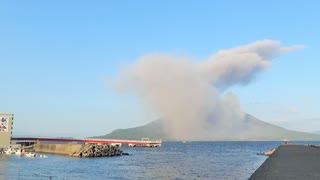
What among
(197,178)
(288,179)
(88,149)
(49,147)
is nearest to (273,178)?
(288,179)

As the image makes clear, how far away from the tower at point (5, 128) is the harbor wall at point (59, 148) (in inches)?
570

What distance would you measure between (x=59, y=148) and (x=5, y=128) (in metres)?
16.7

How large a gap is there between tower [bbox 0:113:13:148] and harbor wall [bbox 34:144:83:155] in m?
14.5

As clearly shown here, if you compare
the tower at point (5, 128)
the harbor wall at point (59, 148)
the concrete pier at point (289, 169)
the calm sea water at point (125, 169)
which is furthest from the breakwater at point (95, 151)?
the concrete pier at point (289, 169)

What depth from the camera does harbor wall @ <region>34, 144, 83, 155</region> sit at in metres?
104

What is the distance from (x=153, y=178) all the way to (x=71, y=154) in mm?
62836

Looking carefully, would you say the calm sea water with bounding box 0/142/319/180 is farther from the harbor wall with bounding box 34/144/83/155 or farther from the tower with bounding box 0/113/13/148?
the tower with bounding box 0/113/13/148

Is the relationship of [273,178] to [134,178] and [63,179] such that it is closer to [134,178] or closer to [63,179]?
[134,178]

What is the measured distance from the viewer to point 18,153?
3674 inches

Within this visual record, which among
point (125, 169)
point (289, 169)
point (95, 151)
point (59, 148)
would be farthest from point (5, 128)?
point (289, 169)

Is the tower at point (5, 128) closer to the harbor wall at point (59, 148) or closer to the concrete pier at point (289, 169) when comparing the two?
the harbor wall at point (59, 148)

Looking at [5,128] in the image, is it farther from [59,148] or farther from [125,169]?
[125,169]

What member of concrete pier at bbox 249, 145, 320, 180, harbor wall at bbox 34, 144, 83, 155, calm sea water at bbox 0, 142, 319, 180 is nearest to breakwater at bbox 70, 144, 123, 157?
harbor wall at bbox 34, 144, 83, 155

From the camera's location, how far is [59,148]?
112500 millimetres
